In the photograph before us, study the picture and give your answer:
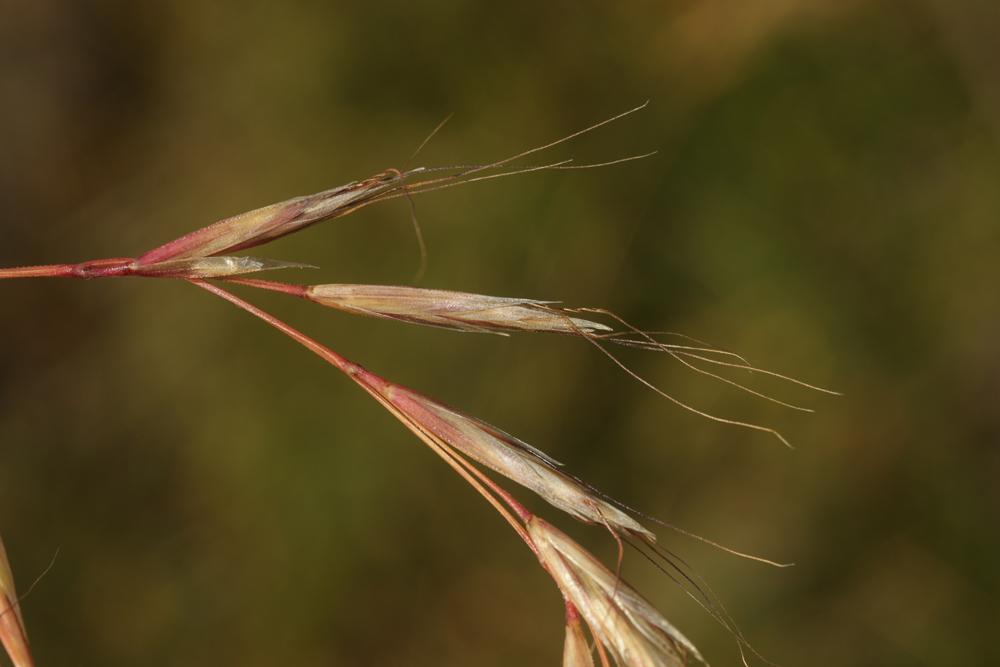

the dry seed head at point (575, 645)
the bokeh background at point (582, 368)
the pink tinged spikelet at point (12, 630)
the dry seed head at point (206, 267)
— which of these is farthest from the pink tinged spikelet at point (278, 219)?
the bokeh background at point (582, 368)

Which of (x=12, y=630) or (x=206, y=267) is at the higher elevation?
(x=206, y=267)

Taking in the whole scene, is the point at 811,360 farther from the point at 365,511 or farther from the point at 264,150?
the point at 264,150

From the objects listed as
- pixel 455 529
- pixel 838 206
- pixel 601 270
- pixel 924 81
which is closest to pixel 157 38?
pixel 601 270

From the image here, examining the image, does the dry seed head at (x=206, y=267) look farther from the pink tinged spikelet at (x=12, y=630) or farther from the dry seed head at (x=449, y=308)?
the pink tinged spikelet at (x=12, y=630)

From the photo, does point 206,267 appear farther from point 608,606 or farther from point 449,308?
point 608,606

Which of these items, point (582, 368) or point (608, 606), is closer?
point (608, 606)

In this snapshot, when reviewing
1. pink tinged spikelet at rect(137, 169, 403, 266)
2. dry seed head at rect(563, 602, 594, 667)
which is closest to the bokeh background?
dry seed head at rect(563, 602, 594, 667)

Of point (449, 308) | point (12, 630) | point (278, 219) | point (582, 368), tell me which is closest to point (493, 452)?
point (449, 308)
